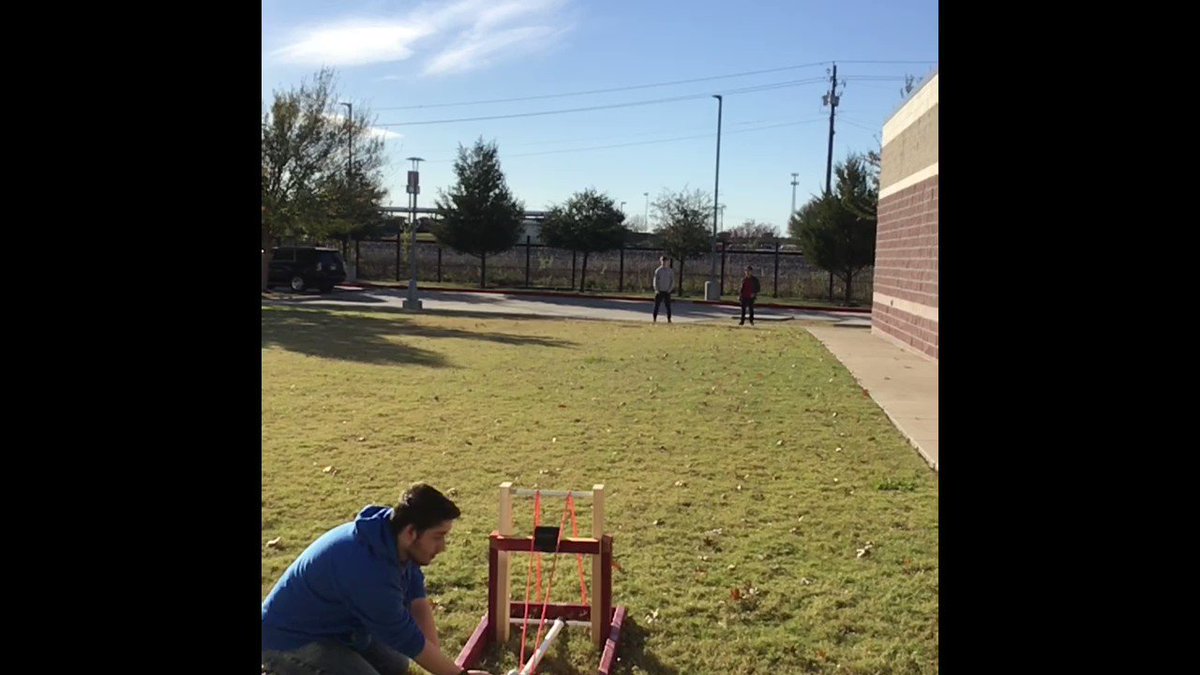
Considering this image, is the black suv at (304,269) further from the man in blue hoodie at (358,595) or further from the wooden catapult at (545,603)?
the man in blue hoodie at (358,595)

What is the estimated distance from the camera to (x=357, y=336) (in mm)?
19484

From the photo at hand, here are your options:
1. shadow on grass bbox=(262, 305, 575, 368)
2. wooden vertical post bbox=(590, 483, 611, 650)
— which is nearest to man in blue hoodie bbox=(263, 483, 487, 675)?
wooden vertical post bbox=(590, 483, 611, 650)

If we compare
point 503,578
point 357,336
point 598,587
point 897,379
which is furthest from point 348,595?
point 357,336

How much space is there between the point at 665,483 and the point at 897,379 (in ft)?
23.8

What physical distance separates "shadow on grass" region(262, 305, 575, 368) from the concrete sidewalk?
5421 millimetres

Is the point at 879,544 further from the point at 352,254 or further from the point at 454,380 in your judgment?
the point at 352,254

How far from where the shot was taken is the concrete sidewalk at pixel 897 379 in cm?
1001

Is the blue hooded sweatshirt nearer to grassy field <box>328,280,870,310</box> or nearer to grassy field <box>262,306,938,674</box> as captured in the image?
grassy field <box>262,306,938,674</box>

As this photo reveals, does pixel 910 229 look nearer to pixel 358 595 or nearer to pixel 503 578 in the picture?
pixel 503 578

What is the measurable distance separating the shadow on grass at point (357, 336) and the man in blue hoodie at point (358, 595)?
1138 centimetres
